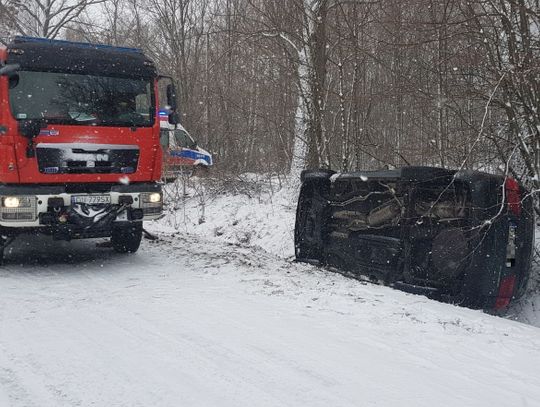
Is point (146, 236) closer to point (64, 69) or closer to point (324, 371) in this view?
point (64, 69)

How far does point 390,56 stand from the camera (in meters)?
9.83

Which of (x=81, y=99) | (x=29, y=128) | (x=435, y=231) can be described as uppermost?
(x=81, y=99)

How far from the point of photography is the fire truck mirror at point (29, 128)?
6.91 m

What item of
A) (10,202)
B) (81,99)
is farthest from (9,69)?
(10,202)

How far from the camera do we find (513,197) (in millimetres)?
5980

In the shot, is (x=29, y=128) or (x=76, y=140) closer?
(x=29, y=128)

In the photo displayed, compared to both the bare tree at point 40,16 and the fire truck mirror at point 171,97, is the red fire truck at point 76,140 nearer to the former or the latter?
the fire truck mirror at point 171,97

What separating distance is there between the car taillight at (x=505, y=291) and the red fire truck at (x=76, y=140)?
473 cm

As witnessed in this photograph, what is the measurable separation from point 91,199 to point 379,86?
21.2 feet

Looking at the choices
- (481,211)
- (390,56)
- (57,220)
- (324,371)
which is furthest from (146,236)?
(324,371)

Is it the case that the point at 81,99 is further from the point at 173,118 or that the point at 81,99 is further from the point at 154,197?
the point at 154,197

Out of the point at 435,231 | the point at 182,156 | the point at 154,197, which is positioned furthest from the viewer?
the point at 182,156

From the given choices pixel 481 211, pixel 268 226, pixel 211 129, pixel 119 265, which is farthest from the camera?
pixel 211 129

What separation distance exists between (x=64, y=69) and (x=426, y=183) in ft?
16.8
